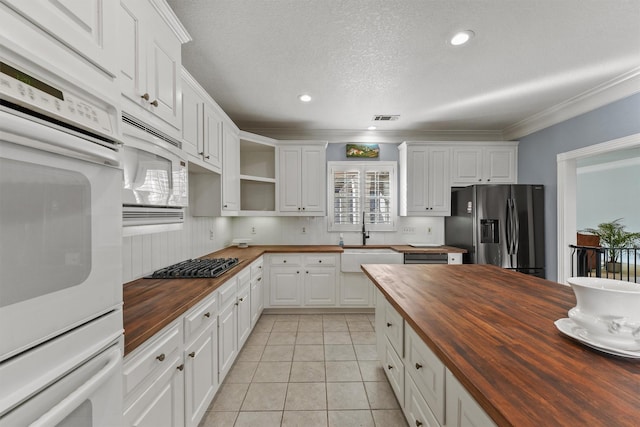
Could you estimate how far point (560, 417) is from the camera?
0.57 m

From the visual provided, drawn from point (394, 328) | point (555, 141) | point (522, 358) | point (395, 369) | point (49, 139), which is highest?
point (555, 141)

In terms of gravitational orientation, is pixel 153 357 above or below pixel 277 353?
above

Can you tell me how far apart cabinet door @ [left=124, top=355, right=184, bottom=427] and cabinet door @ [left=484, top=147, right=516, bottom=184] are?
4.45m

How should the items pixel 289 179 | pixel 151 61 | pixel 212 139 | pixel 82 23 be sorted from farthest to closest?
1. pixel 289 179
2. pixel 212 139
3. pixel 151 61
4. pixel 82 23

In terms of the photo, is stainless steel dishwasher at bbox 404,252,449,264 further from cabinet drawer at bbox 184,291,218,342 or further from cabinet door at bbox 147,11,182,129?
cabinet door at bbox 147,11,182,129

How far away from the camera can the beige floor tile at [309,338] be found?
112 inches

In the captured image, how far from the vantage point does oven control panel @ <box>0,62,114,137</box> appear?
482 mm

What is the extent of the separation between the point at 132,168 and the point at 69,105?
0.68 meters

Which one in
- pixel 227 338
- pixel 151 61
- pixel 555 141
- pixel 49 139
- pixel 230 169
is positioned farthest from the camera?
pixel 555 141

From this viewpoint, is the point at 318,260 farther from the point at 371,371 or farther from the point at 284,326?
the point at 371,371

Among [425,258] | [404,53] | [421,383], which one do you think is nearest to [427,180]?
[425,258]

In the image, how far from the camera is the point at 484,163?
3.99m

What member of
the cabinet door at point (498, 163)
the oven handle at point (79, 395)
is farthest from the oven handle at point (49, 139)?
the cabinet door at point (498, 163)

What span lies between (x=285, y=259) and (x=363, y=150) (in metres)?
2.14
